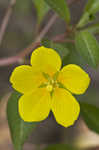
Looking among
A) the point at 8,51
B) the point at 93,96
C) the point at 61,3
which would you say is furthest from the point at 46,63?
the point at 8,51

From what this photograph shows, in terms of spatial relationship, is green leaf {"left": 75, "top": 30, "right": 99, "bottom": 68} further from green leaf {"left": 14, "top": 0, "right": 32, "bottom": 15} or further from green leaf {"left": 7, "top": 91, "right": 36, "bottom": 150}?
green leaf {"left": 14, "top": 0, "right": 32, "bottom": 15}

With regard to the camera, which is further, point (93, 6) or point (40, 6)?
point (40, 6)

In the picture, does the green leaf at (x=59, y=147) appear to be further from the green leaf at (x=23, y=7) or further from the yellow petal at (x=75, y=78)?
the green leaf at (x=23, y=7)

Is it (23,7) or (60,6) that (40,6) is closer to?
(60,6)

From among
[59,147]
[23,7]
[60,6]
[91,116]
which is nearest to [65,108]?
[91,116]

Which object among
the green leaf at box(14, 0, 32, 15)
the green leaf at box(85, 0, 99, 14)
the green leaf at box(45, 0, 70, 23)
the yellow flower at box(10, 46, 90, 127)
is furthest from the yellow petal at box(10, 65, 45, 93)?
the green leaf at box(14, 0, 32, 15)

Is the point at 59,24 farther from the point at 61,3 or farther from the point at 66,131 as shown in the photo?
the point at 61,3
